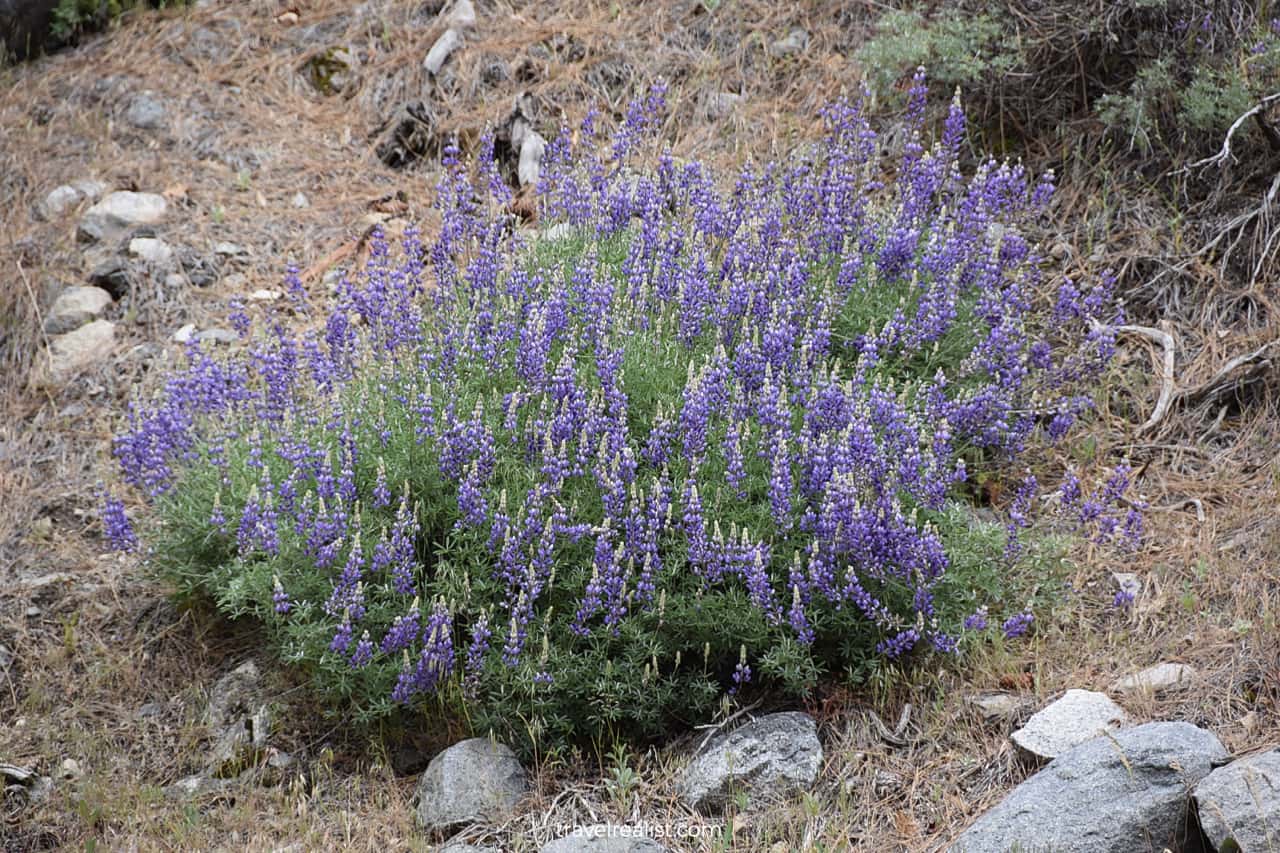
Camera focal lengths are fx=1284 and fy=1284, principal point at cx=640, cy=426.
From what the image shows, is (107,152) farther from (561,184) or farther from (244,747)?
(244,747)

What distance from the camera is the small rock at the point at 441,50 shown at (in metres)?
8.19

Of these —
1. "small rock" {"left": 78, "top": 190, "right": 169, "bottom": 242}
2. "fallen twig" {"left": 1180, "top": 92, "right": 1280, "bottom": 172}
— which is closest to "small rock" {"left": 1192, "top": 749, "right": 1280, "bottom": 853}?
"fallen twig" {"left": 1180, "top": 92, "right": 1280, "bottom": 172}

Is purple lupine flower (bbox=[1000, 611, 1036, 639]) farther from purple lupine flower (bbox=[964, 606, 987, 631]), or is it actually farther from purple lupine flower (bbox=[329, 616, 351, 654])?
Result: purple lupine flower (bbox=[329, 616, 351, 654])

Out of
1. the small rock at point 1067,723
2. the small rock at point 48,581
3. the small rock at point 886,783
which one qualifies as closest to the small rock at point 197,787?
the small rock at point 48,581

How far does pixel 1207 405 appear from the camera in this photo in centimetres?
545

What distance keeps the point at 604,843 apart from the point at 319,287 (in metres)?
4.10

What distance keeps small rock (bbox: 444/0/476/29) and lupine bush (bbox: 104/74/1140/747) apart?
3016mm

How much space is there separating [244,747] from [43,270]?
3.70m

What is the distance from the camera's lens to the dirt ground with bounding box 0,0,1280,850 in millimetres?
4102

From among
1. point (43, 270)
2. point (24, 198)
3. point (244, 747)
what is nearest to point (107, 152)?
point (24, 198)

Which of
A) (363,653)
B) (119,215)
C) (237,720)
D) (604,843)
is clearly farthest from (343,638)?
(119,215)

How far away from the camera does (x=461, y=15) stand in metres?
8.45

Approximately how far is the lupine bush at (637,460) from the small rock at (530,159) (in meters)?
1.48

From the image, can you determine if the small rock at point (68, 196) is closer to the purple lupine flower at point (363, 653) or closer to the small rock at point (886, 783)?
the purple lupine flower at point (363, 653)
